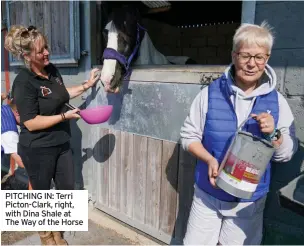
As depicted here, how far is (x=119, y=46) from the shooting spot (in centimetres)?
220

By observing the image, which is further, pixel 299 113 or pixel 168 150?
pixel 168 150

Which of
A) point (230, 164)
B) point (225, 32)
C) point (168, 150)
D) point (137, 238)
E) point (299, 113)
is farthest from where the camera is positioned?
point (225, 32)

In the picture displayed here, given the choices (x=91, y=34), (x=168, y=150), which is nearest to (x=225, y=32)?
(x=91, y=34)

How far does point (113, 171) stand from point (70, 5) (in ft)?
5.43

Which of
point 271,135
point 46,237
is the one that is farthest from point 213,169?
point 46,237

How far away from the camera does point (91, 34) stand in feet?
8.78

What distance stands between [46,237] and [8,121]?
125 cm

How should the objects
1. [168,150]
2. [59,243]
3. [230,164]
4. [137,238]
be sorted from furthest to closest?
[137,238]
[59,243]
[168,150]
[230,164]

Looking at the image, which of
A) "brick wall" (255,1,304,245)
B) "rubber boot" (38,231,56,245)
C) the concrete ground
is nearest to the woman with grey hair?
"brick wall" (255,1,304,245)

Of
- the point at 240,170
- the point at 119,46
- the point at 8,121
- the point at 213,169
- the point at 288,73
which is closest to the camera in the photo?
the point at 240,170

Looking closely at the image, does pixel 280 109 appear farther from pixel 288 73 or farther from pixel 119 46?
pixel 119 46

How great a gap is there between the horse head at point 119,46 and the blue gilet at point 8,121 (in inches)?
51.6

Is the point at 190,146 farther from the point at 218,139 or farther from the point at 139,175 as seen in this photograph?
the point at 139,175

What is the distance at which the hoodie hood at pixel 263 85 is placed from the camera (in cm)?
136
